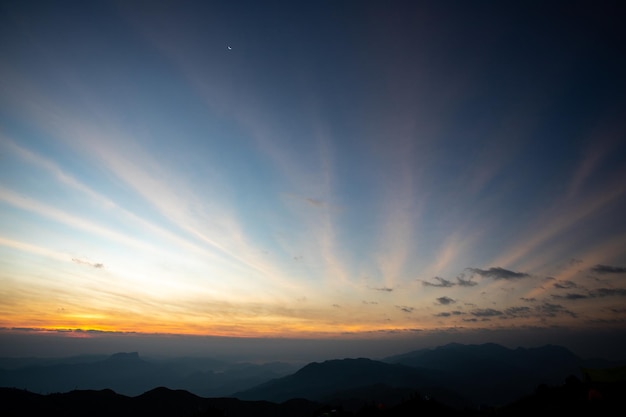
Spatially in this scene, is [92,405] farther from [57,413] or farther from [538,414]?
[538,414]

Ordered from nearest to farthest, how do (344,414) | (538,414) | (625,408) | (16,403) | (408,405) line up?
(625,408), (538,414), (344,414), (408,405), (16,403)

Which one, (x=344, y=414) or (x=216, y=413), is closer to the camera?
(x=344, y=414)

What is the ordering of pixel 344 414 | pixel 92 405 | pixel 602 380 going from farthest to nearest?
pixel 92 405
pixel 344 414
pixel 602 380

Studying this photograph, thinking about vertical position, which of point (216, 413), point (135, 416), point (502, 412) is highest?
point (502, 412)

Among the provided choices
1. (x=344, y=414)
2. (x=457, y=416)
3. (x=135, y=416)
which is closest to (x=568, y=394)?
(x=457, y=416)

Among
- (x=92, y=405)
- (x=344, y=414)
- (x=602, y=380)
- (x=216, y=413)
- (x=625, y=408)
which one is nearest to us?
(x=625, y=408)

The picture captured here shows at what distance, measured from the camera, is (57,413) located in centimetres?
18300

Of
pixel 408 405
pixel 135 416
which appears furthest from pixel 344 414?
pixel 135 416

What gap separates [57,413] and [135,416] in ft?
140

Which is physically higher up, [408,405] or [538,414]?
[538,414]

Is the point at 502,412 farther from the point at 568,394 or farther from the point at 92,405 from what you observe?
the point at 92,405

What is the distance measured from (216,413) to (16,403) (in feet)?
504

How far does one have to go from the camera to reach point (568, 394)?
72125 millimetres

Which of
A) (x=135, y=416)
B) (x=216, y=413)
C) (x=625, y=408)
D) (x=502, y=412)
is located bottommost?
(x=135, y=416)
